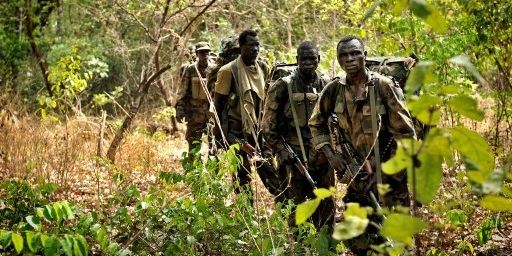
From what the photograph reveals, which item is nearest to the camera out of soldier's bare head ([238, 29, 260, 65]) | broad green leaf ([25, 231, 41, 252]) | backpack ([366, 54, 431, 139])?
broad green leaf ([25, 231, 41, 252])

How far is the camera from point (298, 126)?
560cm

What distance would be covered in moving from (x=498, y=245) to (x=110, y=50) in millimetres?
11923

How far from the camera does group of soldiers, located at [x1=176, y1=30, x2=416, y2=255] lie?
4.42 metres

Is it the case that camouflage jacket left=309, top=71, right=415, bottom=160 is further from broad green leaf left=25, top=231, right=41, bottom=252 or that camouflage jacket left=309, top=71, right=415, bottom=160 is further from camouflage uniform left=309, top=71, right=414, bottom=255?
broad green leaf left=25, top=231, right=41, bottom=252

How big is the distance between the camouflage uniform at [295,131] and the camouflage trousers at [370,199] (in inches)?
34.5

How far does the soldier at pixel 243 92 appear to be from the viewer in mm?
6535

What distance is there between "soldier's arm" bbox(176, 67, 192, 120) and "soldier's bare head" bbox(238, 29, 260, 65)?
2.41 meters

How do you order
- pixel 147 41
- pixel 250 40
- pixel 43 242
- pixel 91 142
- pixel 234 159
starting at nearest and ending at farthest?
pixel 43 242 < pixel 234 159 < pixel 250 40 < pixel 91 142 < pixel 147 41

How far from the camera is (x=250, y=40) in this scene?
6.48m

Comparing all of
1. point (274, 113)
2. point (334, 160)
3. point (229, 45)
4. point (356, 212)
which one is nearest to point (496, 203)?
point (356, 212)

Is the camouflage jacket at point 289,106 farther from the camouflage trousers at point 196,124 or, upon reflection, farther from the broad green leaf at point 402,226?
the broad green leaf at point 402,226

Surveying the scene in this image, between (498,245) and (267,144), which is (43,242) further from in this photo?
(498,245)

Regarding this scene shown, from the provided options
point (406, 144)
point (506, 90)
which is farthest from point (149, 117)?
point (406, 144)

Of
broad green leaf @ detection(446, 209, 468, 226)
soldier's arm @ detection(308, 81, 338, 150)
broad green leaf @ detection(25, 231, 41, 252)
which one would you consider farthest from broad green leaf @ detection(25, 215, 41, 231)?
broad green leaf @ detection(446, 209, 468, 226)
